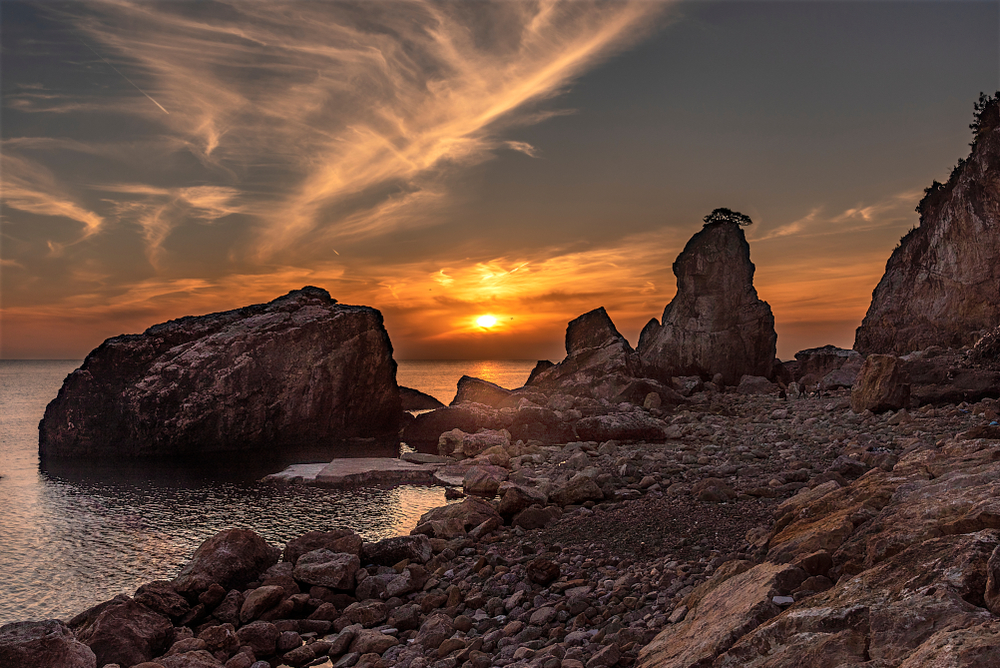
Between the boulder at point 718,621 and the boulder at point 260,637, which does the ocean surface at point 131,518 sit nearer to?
the boulder at point 260,637

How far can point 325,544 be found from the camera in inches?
583

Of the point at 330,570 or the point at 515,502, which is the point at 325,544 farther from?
the point at 515,502

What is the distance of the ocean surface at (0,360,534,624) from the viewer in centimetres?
1542

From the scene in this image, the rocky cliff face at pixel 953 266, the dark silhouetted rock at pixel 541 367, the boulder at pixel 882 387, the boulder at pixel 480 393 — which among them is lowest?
the boulder at pixel 882 387

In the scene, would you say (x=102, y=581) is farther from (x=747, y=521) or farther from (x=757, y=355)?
(x=757, y=355)

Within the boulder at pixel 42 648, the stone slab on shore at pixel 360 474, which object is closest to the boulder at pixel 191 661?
the boulder at pixel 42 648

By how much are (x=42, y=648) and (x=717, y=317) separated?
61.7 m

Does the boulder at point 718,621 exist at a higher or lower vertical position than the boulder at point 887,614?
lower

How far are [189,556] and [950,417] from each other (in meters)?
28.7

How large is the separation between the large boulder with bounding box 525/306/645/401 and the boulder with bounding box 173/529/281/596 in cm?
3749

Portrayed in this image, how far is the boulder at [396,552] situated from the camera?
1396 cm

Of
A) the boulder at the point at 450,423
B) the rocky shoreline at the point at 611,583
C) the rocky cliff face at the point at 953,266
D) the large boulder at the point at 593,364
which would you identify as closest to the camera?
the rocky shoreline at the point at 611,583

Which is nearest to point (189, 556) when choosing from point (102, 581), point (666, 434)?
point (102, 581)

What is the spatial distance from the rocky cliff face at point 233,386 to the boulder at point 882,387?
3246 cm
